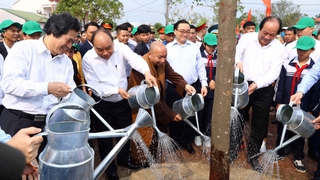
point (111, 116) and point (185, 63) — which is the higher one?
point (185, 63)

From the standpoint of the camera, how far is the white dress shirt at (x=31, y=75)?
1910 mm

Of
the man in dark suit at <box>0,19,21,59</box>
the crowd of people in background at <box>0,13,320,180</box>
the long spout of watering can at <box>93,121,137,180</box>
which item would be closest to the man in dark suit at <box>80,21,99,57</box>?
the crowd of people in background at <box>0,13,320,180</box>

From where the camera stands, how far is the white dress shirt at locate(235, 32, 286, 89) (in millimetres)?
3166

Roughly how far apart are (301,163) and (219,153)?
1.70m

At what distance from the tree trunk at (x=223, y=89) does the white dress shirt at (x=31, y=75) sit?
1.22 m

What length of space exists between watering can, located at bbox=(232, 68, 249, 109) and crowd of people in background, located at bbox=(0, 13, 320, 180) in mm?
257

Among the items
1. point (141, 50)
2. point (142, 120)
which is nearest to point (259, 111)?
point (142, 120)

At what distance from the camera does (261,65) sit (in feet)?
10.7

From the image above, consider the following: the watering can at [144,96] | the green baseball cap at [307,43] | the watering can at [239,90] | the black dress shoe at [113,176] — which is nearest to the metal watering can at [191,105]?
the watering can at [239,90]

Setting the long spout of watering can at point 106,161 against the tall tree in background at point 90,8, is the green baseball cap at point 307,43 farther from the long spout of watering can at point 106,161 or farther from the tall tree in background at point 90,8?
the tall tree in background at point 90,8

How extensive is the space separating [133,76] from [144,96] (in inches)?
24.0

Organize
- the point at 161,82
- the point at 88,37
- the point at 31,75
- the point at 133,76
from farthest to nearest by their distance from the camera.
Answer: the point at 88,37 < the point at 161,82 < the point at 133,76 < the point at 31,75

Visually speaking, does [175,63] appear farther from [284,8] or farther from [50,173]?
[284,8]

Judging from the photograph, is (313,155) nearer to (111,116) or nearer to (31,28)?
(111,116)
